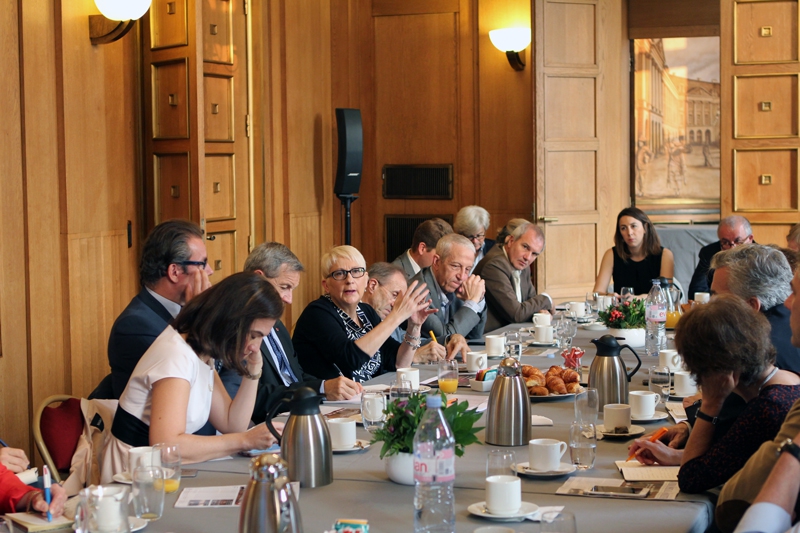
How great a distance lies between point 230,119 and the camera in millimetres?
6680

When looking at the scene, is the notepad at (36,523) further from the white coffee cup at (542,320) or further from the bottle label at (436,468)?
the white coffee cup at (542,320)

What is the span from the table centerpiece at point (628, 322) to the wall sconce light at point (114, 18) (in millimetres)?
2894

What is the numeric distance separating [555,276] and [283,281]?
4495 millimetres

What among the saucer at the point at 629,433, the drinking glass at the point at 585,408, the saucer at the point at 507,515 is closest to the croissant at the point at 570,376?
the saucer at the point at 629,433

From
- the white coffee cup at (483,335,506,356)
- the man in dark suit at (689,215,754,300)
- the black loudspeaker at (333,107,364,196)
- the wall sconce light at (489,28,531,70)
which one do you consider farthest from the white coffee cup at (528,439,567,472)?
the wall sconce light at (489,28,531,70)

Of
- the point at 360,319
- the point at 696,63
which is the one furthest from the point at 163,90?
the point at 696,63

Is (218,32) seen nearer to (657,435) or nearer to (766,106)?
(766,106)

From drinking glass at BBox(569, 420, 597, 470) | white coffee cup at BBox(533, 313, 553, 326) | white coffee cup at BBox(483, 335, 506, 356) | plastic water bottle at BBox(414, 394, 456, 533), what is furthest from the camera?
white coffee cup at BBox(533, 313, 553, 326)

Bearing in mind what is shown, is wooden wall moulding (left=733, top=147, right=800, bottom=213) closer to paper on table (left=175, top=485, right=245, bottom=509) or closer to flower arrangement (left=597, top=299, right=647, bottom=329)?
flower arrangement (left=597, top=299, right=647, bottom=329)

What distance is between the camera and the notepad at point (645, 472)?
227 cm

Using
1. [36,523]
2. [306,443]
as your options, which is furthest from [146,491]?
[306,443]

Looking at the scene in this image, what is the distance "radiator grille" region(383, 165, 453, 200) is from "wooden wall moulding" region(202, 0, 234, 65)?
2546 mm

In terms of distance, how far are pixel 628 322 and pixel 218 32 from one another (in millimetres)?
3629

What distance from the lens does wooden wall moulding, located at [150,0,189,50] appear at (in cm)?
547
